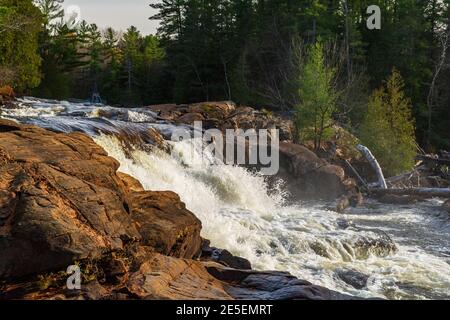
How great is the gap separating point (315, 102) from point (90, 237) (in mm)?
17038

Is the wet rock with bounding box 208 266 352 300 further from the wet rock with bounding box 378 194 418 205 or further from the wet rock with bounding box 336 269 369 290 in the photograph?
the wet rock with bounding box 378 194 418 205

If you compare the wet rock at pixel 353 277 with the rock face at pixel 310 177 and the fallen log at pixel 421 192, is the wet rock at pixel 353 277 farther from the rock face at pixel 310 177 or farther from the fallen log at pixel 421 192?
the fallen log at pixel 421 192

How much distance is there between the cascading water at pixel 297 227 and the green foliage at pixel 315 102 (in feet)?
17.8

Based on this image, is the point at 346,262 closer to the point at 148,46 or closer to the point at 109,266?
the point at 109,266

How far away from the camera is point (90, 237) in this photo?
5707 mm

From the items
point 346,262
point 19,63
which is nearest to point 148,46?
point 19,63

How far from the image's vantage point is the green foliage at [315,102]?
20906mm

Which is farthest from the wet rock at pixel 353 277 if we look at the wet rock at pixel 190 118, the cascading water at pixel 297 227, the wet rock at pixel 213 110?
the wet rock at pixel 213 110

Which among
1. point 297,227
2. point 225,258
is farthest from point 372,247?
point 225,258

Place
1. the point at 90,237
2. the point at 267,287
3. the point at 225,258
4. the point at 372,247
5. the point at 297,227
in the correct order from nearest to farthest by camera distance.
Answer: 1. the point at 90,237
2. the point at 267,287
3. the point at 225,258
4. the point at 372,247
5. the point at 297,227

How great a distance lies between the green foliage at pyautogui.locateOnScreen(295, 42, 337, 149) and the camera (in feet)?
68.6

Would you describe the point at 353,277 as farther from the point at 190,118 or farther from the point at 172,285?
the point at 190,118

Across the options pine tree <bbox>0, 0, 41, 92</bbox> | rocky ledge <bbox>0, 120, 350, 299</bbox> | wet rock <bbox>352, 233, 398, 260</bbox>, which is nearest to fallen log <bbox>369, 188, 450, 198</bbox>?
wet rock <bbox>352, 233, 398, 260</bbox>
